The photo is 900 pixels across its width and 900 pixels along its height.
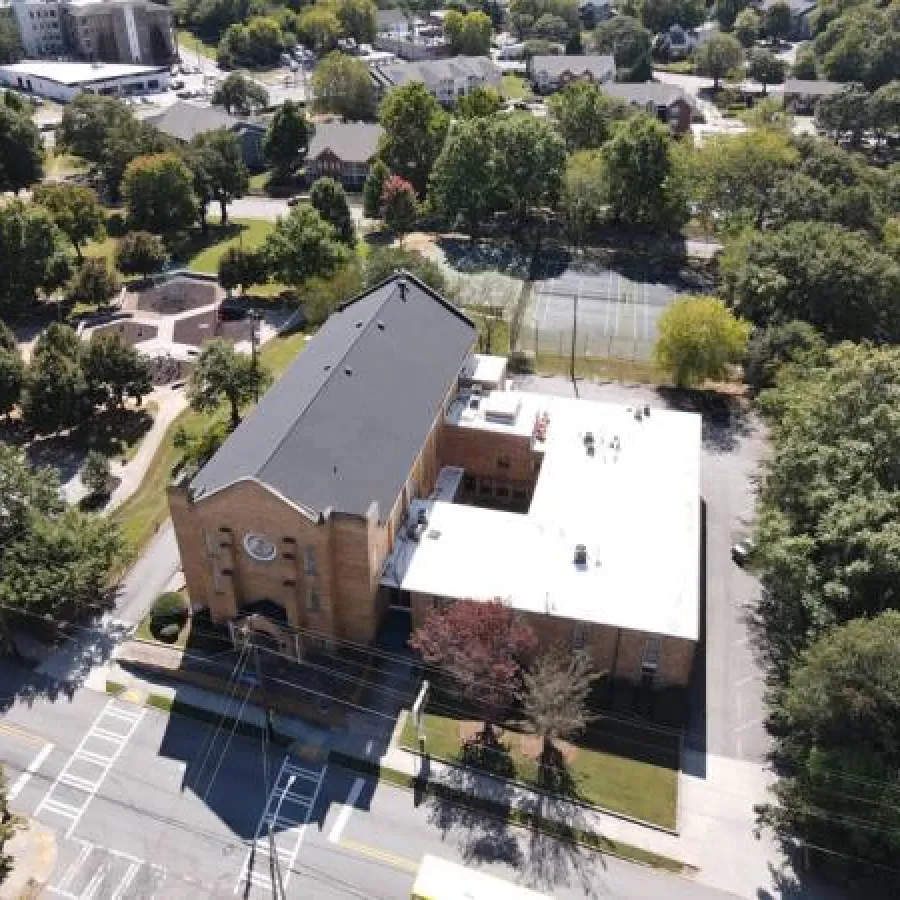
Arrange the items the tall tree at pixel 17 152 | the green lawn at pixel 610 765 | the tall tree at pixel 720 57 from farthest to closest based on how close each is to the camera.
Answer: the tall tree at pixel 720 57 < the tall tree at pixel 17 152 < the green lawn at pixel 610 765

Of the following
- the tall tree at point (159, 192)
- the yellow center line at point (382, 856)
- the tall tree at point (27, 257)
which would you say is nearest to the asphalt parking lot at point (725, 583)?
the yellow center line at point (382, 856)

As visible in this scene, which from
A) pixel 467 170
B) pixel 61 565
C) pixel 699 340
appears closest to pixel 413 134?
pixel 467 170

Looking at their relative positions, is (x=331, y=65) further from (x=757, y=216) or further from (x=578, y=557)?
(x=578, y=557)

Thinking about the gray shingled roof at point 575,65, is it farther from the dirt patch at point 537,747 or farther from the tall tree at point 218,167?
the dirt patch at point 537,747

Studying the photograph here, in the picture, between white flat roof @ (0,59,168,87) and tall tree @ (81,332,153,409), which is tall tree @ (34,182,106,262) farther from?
white flat roof @ (0,59,168,87)

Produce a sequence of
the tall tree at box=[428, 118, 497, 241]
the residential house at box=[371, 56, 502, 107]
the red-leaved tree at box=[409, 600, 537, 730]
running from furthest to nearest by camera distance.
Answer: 1. the residential house at box=[371, 56, 502, 107]
2. the tall tree at box=[428, 118, 497, 241]
3. the red-leaved tree at box=[409, 600, 537, 730]

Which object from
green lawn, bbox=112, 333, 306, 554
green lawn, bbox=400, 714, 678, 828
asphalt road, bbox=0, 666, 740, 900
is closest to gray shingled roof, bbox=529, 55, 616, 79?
green lawn, bbox=112, 333, 306, 554
